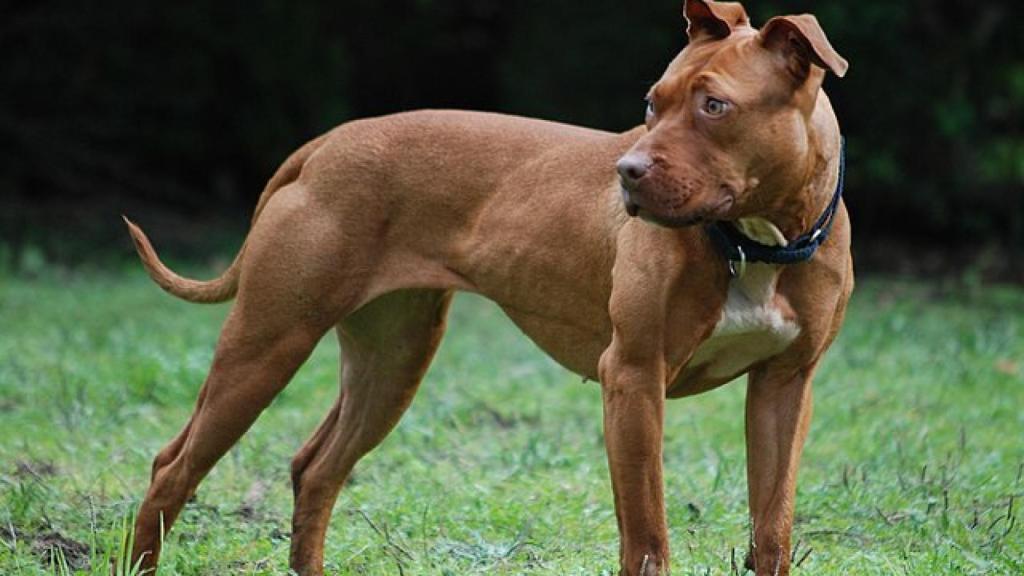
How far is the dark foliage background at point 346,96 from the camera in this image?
14.4 metres

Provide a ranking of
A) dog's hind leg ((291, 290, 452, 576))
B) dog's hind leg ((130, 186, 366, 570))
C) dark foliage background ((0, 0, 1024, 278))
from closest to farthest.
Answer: dog's hind leg ((130, 186, 366, 570)), dog's hind leg ((291, 290, 452, 576)), dark foliage background ((0, 0, 1024, 278))

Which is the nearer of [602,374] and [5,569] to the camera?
[602,374]

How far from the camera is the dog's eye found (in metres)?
4.15

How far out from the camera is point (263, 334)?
17.0 ft

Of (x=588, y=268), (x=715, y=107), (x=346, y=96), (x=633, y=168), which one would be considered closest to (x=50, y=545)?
(x=588, y=268)

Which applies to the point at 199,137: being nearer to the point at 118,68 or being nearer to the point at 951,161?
→ the point at 118,68

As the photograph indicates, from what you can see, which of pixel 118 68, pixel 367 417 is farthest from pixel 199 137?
pixel 367 417

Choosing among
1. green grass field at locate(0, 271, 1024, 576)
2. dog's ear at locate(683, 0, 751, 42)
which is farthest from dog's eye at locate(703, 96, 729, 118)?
green grass field at locate(0, 271, 1024, 576)

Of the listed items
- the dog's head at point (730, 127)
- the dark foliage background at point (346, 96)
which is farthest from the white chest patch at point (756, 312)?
the dark foliage background at point (346, 96)

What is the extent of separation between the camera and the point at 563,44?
50.4ft

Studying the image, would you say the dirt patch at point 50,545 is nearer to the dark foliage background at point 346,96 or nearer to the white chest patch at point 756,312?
the white chest patch at point 756,312

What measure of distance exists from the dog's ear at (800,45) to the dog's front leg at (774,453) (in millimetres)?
968

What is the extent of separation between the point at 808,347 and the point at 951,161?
10.9 meters

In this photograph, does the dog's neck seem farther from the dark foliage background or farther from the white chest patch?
the dark foliage background
